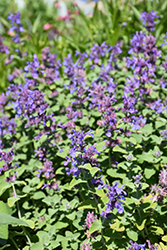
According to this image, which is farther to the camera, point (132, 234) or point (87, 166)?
point (132, 234)

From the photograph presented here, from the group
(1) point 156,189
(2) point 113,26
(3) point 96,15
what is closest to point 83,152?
(1) point 156,189

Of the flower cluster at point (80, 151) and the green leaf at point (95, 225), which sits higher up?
the flower cluster at point (80, 151)

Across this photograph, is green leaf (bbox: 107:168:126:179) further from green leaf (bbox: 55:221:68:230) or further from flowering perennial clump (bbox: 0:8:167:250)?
green leaf (bbox: 55:221:68:230)

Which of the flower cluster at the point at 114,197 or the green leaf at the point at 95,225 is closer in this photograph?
the flower cluster at the point at 114,197

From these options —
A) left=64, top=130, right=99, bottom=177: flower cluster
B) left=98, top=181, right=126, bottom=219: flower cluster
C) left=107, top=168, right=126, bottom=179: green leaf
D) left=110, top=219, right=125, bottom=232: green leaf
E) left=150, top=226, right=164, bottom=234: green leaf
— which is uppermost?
left=64, top=130, right=99, bottom=177: flower cluster

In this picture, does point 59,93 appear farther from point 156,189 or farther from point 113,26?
point 113,26

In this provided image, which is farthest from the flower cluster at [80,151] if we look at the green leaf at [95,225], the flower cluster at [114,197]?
the green leaf at [95,225]

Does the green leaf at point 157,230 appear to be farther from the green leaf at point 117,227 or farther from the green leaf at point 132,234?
the green leaf at point 117,227

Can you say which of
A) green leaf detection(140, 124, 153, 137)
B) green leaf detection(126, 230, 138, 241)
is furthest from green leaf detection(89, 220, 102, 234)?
green leaf detection(140, 124, 153, 137)

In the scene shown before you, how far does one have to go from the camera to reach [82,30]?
240 inches

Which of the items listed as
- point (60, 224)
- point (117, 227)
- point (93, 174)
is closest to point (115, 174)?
point (117, 227)

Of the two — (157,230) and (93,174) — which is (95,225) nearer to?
(93,174)

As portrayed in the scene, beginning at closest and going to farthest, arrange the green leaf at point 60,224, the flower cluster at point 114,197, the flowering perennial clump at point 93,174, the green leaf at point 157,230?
the flower cluster at point 114,197, the flowering perennial clump at point 93,174, the green leaf at point 157,230, the green leaf at point 60,224

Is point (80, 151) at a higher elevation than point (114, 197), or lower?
higher
